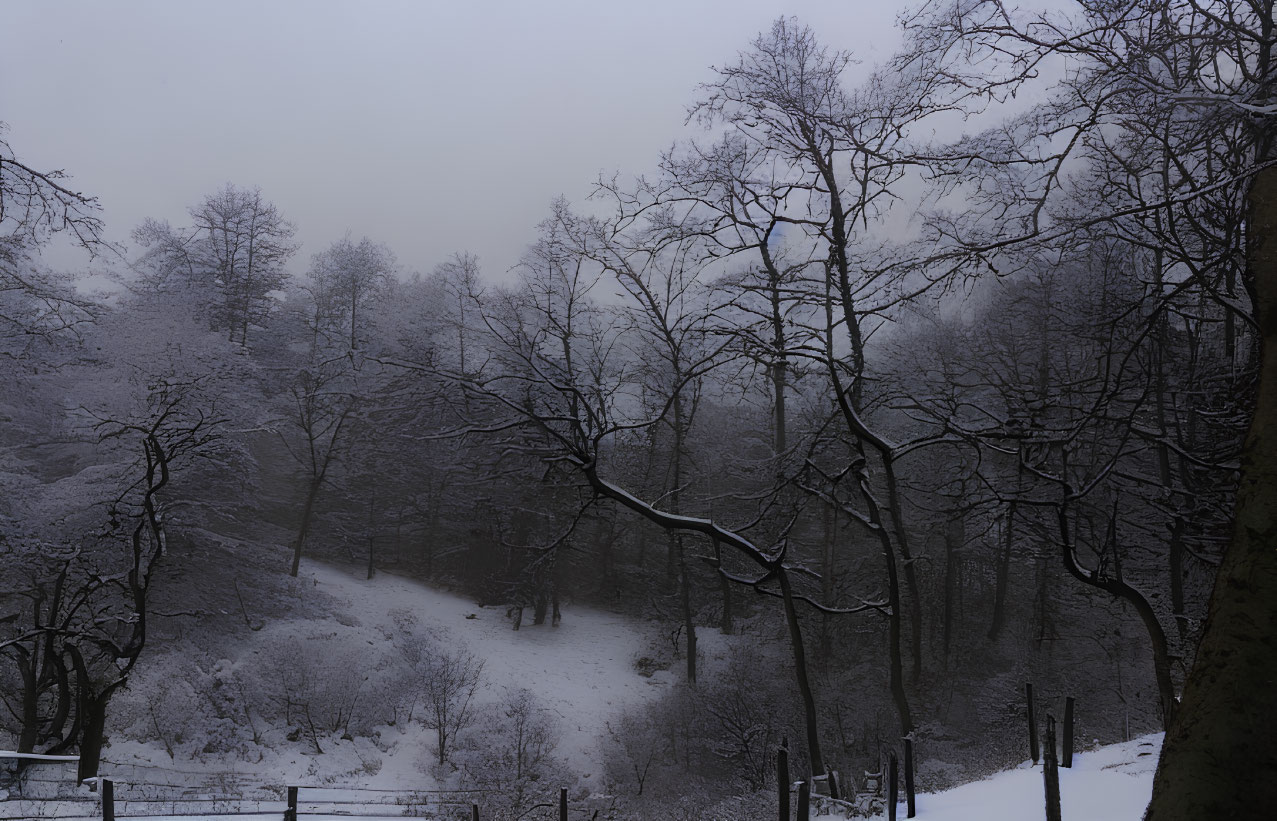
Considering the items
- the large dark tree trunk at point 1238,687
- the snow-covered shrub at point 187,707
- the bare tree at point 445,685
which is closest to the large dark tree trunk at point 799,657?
the large dark tree trunk at point 1238,687

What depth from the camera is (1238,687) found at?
2.11 m

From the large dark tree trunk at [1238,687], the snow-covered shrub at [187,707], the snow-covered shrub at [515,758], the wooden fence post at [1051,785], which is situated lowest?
the snow-covered shrub at [515,758]

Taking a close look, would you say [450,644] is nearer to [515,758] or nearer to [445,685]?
[445,685]

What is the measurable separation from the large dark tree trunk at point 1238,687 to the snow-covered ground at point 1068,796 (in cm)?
180

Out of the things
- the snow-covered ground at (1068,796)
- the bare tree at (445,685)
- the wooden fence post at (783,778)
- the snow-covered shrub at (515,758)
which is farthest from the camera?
the bare tree at (445,685)

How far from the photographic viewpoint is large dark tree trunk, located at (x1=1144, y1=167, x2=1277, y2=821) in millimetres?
2041

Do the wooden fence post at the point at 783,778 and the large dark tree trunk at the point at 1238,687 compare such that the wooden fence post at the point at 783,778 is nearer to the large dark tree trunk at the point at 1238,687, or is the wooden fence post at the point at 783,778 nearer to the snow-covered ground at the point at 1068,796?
the snow-covered ground at the point at 1068,796

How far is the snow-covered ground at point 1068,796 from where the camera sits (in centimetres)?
407

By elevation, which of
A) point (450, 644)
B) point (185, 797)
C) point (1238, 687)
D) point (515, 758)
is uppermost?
point (1238, 687)

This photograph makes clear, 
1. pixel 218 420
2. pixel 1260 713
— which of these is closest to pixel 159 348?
pixel 218 420

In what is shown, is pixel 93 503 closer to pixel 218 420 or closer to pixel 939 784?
pixel 218 420

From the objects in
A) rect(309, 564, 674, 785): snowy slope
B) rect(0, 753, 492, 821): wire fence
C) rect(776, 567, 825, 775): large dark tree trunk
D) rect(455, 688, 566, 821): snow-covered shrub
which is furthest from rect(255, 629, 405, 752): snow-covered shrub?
rect(776, 567, 825, 775): large dark tree trunk

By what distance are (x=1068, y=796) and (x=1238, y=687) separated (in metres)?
3.00

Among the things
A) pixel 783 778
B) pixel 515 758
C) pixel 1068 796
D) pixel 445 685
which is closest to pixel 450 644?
pixel 445 685
